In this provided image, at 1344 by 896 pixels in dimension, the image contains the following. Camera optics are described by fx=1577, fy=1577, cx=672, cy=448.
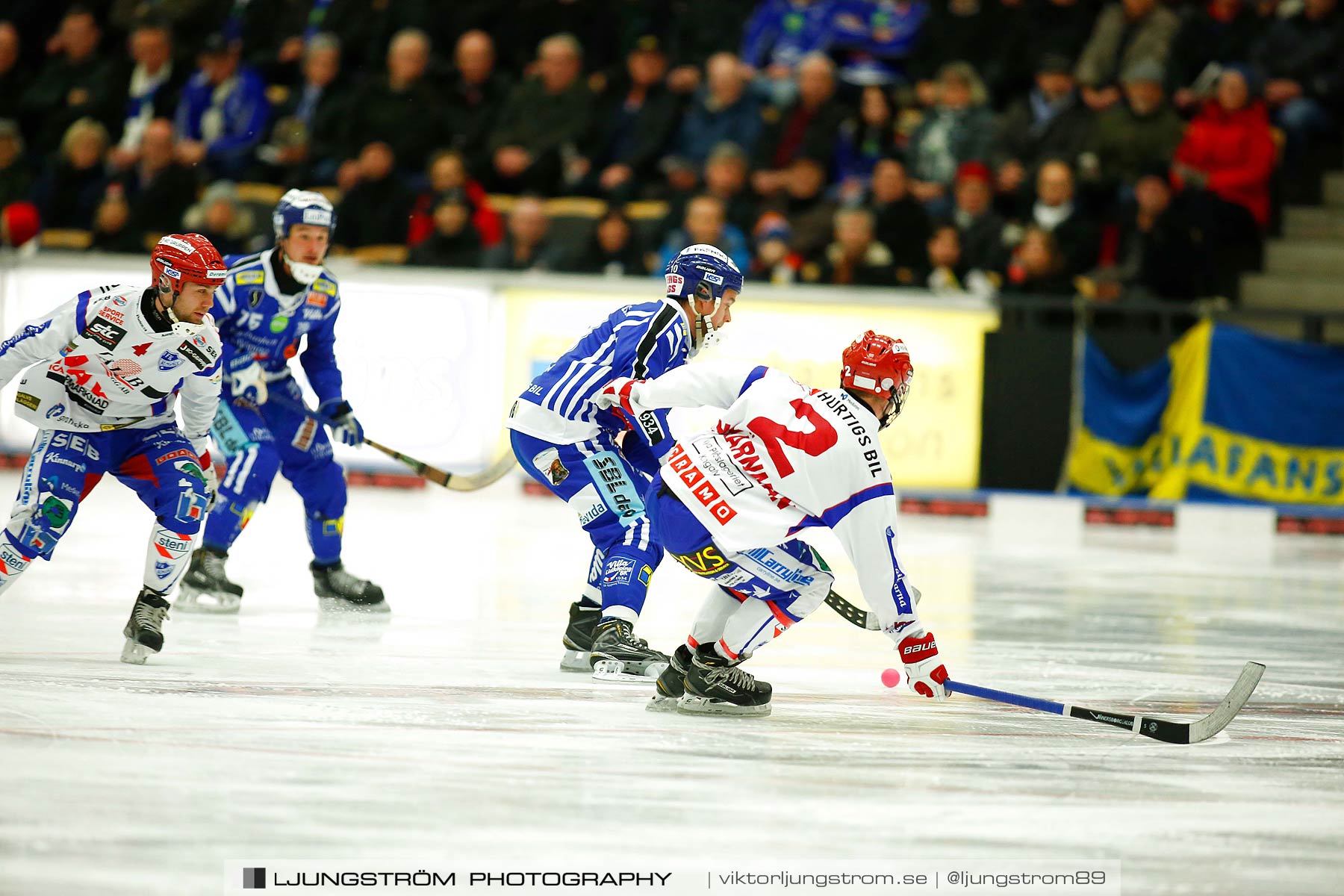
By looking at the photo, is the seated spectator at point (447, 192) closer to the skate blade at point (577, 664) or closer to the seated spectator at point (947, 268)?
the seated spectator at point (947, 268)

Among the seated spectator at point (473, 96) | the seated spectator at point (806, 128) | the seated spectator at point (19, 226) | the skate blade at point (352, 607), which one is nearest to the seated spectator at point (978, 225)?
the seated spectator at point (806, 128)

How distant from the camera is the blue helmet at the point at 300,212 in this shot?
719 centimetres

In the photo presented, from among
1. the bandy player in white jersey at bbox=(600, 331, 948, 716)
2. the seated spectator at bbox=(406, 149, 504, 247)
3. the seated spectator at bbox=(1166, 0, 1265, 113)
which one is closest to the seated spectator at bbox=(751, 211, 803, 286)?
the seated spectator at bbox=(406, 149, 504, 247)

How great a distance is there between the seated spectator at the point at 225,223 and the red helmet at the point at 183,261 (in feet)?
27.8

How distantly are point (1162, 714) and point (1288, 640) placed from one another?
83.9 inches

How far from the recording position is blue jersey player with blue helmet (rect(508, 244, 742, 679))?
6.14 meters

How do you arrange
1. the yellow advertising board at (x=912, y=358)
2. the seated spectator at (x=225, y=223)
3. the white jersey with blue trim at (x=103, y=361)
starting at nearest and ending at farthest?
1. the white jersey with blue trim at (x=103, y=361)
2. the yellow advertising board at (x=912, y=358)
3. the seated spectator at (x=225, y=223)

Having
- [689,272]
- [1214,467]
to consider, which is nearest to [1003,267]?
[1214,467]

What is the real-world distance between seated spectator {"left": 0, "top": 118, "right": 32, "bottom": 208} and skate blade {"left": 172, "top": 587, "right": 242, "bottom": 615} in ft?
31.6

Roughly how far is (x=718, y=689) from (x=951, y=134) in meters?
9.90

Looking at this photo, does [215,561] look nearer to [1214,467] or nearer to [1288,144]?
[1214,467]

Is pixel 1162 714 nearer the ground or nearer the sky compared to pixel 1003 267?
nearer the ground

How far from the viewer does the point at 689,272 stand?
20.2 ft

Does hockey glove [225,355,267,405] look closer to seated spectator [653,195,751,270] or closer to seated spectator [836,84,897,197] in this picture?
seated spectator [653,195,751,270]
